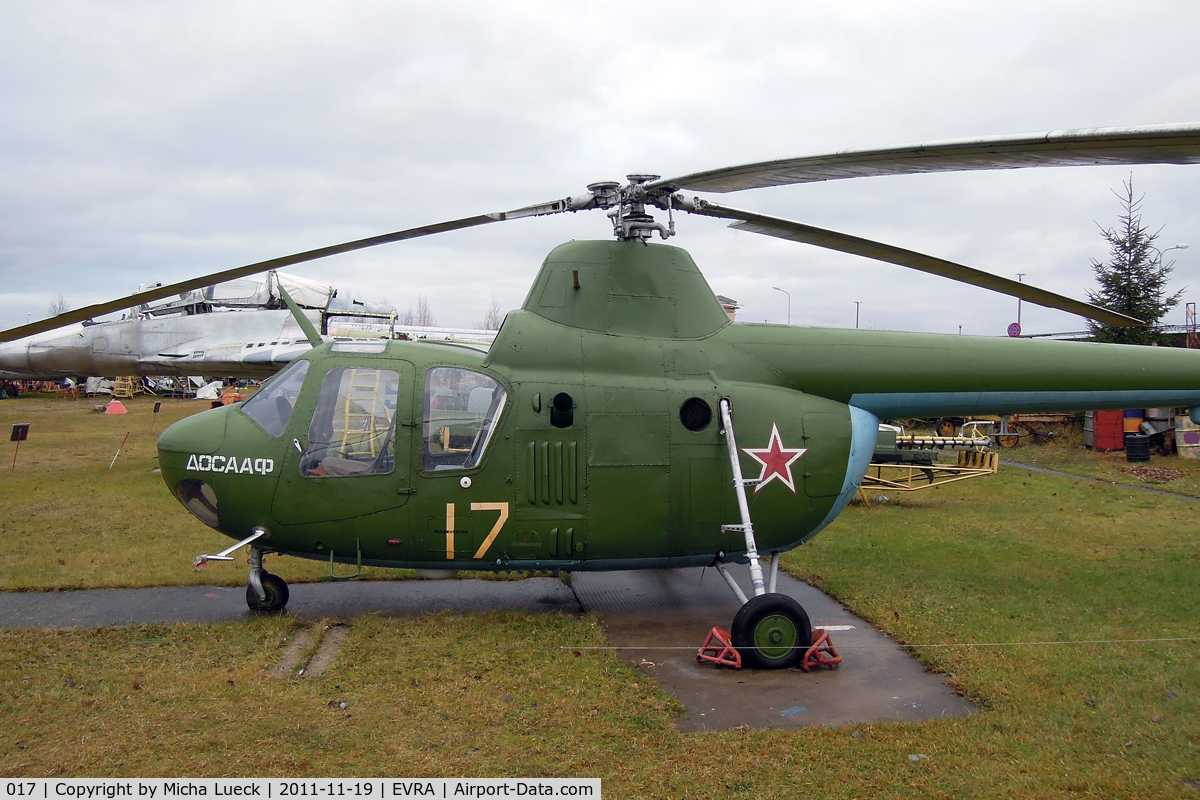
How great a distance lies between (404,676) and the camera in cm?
572

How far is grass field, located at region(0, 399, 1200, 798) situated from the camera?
437 cm

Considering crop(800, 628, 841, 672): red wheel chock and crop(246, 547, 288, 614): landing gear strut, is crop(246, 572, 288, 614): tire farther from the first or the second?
crop(800, 628, 841, 672): red wheel chock

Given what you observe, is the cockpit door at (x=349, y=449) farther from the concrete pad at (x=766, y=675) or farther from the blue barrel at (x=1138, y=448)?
the blue barrel at (x=1138, y=448)

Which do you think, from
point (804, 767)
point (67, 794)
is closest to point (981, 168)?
point (804, 767)

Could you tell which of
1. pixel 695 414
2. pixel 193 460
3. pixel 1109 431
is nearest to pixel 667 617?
pixel 695 414

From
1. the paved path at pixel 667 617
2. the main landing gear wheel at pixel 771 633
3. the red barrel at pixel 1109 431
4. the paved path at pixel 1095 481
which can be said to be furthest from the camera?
the red barrel at pixel 1109 431

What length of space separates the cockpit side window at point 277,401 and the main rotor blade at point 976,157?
3.68 m

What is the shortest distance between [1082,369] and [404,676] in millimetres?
7060

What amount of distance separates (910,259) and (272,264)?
5.77m

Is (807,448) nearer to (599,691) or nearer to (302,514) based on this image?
(599,691)

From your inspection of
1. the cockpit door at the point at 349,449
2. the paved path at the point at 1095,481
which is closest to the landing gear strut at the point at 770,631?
the cockpit door at the point at 349,449

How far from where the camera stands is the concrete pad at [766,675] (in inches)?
208

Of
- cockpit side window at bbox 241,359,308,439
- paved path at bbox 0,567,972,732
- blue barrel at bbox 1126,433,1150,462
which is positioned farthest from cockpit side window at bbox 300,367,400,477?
blue barrel at bbox 1126,433,1150,462

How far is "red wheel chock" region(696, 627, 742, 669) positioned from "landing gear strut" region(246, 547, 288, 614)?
13.1 feet
